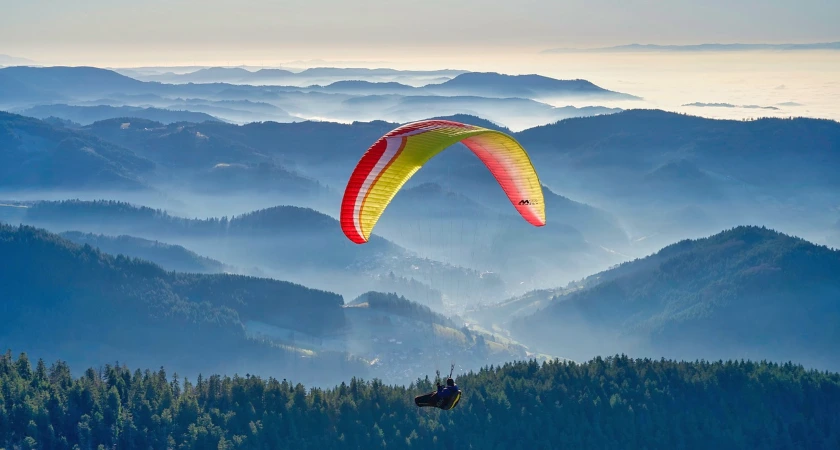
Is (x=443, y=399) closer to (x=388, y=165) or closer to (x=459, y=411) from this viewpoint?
(x=388, y=165)

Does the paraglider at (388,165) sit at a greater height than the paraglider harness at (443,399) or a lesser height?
greater

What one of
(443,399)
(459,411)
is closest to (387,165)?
(443,399)

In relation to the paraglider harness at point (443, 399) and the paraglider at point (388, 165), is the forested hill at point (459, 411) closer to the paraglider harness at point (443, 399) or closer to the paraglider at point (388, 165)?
the paraglider at point (388, 165)

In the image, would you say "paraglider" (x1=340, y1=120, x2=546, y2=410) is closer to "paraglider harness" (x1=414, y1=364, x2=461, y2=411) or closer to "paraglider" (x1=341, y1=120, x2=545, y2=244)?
"paraglider" (x1=341, y1=120, x2=545, y2=244)

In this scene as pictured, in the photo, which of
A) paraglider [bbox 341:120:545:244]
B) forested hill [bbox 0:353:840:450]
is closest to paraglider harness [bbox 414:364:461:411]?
paraglider [bbox 341:120:545:244]

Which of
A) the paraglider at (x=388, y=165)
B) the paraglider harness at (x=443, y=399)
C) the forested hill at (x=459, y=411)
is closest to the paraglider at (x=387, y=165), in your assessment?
the paraglider at (x=388, y=165)

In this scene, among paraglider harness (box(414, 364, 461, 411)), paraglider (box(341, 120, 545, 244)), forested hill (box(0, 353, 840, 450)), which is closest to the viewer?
paraglider harness (box(414, 364, 461, 411))

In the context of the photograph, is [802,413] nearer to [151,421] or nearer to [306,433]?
[306,433]

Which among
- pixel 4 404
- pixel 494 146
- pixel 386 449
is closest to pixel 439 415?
pixel 386 449
